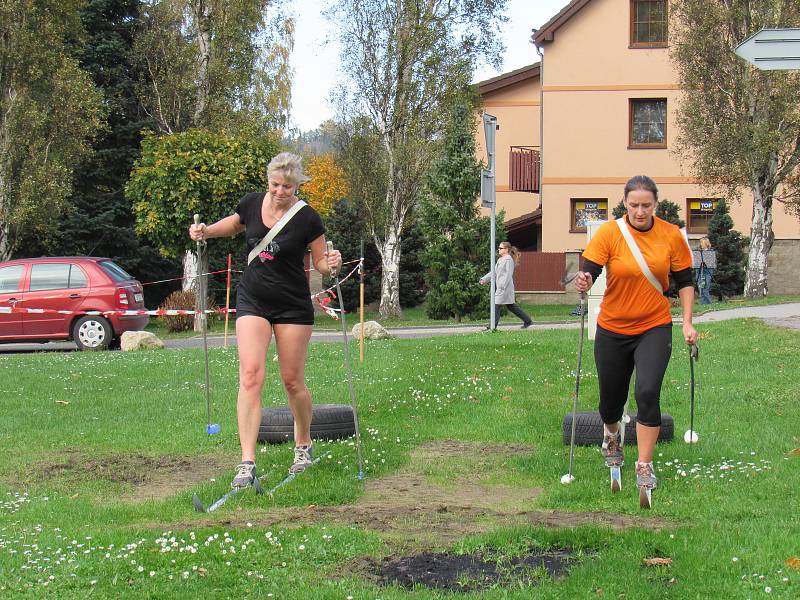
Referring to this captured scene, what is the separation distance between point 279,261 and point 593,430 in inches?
113

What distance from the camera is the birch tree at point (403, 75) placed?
35500 mm

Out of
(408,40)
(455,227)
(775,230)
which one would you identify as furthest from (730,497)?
(775,230)

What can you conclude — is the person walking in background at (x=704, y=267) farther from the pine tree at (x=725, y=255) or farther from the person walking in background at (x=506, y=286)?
the person walking in background at (x=506, y=286)

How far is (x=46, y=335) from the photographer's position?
20.7 metres

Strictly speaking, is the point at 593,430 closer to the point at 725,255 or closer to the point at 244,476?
the point at 244,476

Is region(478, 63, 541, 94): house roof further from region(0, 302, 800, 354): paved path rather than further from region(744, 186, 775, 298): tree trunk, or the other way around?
region(0, 302, 800, 354): paved path

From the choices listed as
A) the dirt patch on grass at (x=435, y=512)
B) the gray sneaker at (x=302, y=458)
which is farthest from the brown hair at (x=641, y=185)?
the gray sneaker at (x=302, y=458)

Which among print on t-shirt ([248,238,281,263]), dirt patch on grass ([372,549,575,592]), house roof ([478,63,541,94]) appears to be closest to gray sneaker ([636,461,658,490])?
dirt patch on grass ([372,549,575,592])

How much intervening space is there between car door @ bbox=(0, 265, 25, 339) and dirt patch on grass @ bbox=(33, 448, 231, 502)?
42.6 ft

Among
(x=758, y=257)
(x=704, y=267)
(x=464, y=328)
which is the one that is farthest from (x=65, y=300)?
(x=758, y=257)

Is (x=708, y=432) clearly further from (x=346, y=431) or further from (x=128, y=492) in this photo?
(x=128, y=492)

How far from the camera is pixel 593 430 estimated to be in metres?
8.23

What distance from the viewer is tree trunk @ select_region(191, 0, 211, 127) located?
34750mm

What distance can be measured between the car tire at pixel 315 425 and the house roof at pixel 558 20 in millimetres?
31882
